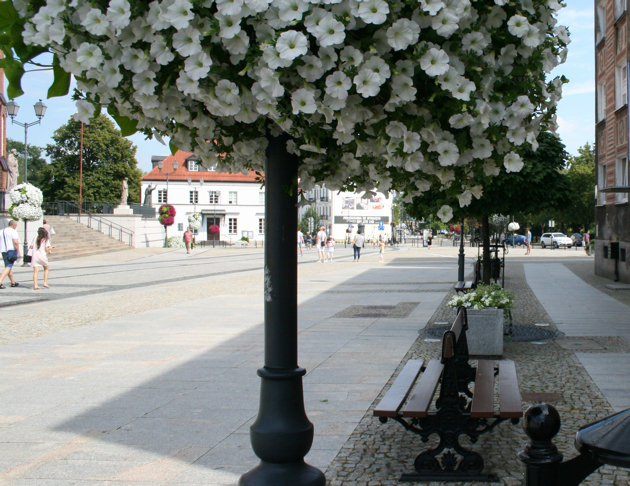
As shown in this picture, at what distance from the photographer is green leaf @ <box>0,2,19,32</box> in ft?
7.40

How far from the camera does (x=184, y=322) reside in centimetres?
1095

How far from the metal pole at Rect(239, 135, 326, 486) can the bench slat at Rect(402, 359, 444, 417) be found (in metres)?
1.22

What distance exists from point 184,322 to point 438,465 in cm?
761

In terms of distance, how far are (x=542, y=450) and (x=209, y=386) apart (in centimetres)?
459

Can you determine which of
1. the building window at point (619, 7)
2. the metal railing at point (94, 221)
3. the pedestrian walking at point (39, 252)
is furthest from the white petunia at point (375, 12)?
the metal railing at point (94, 221)

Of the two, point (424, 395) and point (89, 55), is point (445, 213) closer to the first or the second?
point (89, 55)

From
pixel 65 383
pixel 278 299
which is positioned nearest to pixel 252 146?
pixel 278 299

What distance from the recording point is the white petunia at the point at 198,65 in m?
2.05

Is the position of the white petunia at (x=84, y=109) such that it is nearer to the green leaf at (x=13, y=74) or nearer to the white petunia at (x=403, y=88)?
the green leaf at (x=13, y=74)

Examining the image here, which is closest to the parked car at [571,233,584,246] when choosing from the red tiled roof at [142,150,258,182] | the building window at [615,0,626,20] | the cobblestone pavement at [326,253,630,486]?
the red tiled roof at [142,150,258,182]

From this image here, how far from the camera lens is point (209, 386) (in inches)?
246

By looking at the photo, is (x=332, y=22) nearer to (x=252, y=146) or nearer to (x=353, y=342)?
(x=252, y=146)

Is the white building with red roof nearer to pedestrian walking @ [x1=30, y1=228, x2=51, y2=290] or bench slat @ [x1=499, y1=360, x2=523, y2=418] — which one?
pedestrian walking @ [x1=30, y1=228, x2=51, y2=290]

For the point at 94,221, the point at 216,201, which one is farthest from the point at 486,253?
the point at 216,201
